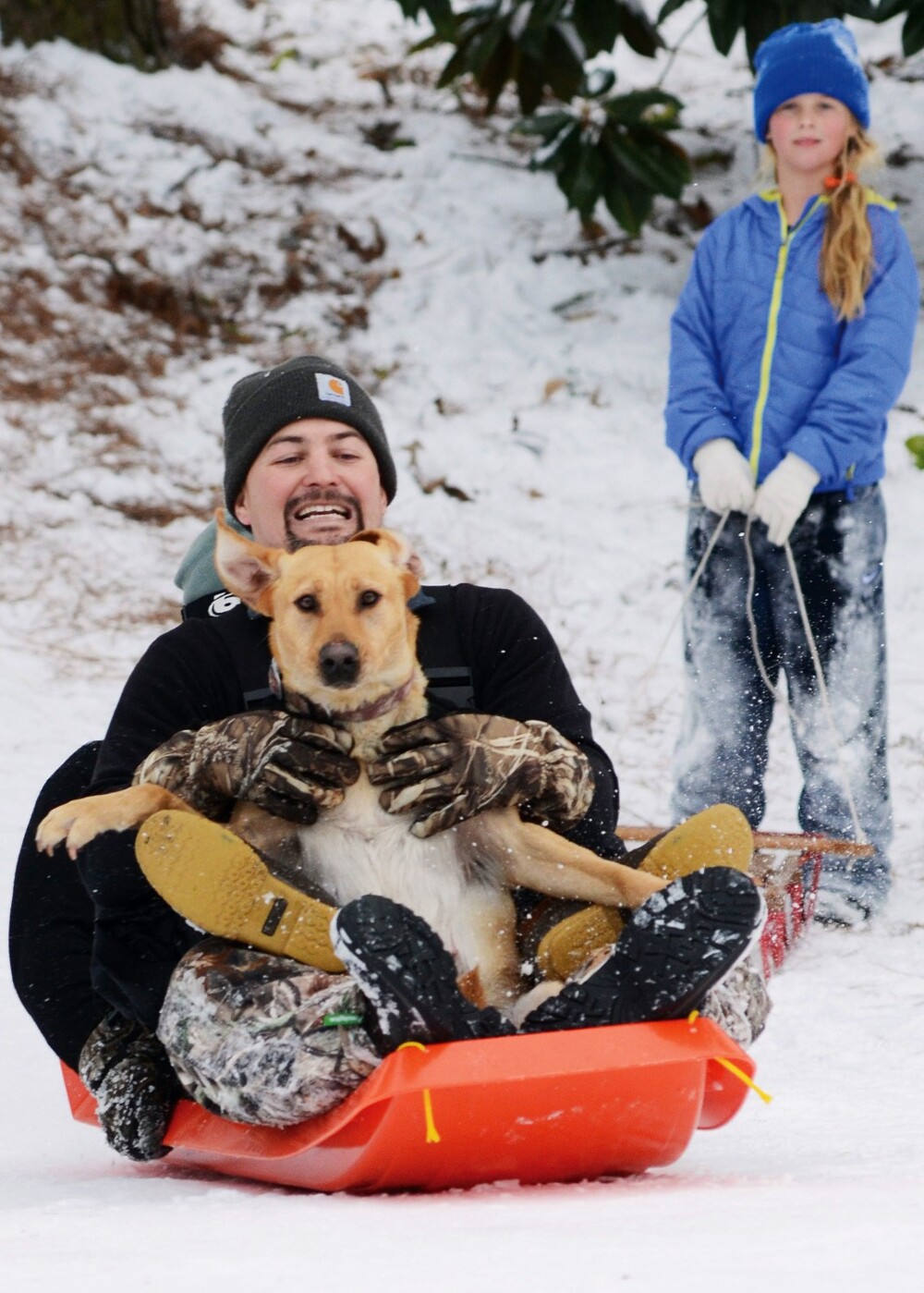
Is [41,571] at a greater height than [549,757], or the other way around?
[549,757]

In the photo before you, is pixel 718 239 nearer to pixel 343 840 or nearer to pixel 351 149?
pixel 343 840

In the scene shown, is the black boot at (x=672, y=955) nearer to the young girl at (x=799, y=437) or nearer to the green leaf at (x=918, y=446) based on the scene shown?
the young girl at (x=799, y=437)

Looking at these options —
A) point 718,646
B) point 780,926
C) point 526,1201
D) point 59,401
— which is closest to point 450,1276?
point 526,1201

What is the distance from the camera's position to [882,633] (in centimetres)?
438

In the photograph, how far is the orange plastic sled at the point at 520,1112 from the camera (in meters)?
2.05

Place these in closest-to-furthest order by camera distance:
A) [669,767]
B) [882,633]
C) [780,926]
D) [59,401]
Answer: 1. [780,926]
2. [882,633]
3. [669,767]
4. [59,401]

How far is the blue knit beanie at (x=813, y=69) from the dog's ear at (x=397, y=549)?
2298 mm

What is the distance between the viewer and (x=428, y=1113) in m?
2.03

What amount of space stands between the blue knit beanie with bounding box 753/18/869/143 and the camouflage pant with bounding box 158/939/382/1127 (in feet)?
9.87

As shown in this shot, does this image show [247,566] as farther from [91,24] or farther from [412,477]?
[91,24]

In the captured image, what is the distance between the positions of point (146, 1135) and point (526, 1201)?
823 millimetres

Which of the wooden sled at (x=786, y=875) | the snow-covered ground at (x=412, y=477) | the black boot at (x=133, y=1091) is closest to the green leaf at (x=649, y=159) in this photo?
the snow-covered ground at (x=412, y=477)

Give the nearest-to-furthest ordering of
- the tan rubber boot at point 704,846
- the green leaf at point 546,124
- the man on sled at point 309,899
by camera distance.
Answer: the man on sled at point 309,899 < the tan rubber boot at point 704,846 < the green leaf at point 546,124

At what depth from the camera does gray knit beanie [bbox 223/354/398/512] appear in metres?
3.09
